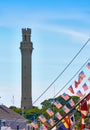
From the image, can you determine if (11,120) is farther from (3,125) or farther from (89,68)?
(89,68)

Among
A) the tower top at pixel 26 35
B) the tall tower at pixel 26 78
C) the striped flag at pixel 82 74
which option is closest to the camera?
the striped flag at pixel 82 74

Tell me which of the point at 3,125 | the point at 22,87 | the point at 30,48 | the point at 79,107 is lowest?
the point at 79,107

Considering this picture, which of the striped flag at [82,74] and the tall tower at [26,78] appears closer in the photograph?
the striped flag at [82,74]

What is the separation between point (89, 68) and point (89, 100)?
1617 mm

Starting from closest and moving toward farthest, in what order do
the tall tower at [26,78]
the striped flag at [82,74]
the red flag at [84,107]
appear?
the red flag at [84,107], the striped flag at [82,74], the tall tower at [26,78]

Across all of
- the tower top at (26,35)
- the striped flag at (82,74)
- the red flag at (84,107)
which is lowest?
the red flag at (84,107)

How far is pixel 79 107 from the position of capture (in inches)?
1388

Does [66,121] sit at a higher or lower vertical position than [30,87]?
lower

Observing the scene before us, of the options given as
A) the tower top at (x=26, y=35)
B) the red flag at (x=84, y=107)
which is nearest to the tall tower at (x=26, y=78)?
the tower top at (x=26, y=35)

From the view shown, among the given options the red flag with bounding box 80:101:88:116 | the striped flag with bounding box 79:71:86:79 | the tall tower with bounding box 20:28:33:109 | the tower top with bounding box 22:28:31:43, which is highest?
the tower top with bounding box 22:28:31:43

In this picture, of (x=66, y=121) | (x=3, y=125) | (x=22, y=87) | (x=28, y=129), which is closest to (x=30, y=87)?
(x=22, y=87)

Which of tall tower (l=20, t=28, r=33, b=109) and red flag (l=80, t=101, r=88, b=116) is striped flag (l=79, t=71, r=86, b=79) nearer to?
red flag (l=80, t=101, r=88, b=116)

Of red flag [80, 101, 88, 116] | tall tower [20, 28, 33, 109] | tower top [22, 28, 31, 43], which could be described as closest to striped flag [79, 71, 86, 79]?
red flag [80, 101, 88, 116]

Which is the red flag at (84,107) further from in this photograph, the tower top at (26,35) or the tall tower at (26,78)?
the tower top at (26,35)
